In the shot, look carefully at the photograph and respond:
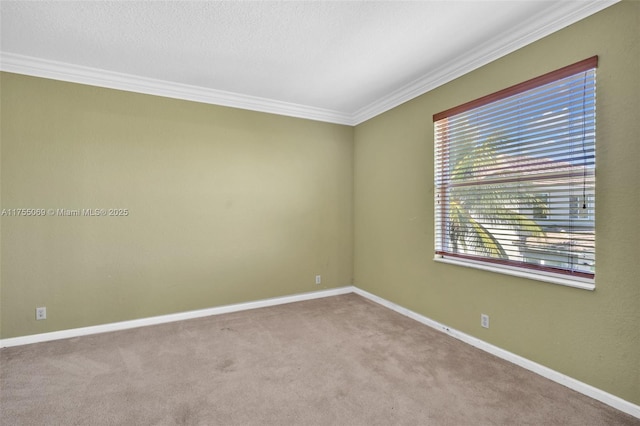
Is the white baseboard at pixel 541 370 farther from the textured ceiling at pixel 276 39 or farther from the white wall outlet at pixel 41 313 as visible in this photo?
the white wall outlet at pixel 41 313

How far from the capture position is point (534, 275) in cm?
229

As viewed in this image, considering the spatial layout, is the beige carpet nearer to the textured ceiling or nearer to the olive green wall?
the olive green wall

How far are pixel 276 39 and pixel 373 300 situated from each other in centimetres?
329

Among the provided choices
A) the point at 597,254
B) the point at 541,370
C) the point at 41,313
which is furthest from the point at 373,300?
the point at 41,313

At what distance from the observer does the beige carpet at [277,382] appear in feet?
5.98

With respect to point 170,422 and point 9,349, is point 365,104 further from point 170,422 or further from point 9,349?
point 9,349

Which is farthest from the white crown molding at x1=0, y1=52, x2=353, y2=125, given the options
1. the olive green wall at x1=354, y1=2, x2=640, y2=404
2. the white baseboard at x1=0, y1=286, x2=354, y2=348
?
the white baseboard at x1=0, y1=286, x2=354, y2=348

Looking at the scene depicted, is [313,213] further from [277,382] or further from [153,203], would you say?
[277,382]

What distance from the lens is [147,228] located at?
3.27 meters

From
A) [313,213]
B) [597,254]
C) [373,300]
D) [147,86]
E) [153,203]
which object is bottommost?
[373,300]

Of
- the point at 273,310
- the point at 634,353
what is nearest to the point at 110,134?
the point at 273,310

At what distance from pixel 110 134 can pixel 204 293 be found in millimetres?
2017

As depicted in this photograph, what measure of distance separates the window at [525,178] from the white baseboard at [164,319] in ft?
6.42

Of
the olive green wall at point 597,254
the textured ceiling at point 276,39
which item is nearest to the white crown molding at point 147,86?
the textured ceiling at point 276,39
